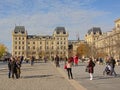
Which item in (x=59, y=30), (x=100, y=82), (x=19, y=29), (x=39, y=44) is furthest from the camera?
(x=39, y=44)

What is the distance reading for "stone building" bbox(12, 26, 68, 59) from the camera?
184625mm

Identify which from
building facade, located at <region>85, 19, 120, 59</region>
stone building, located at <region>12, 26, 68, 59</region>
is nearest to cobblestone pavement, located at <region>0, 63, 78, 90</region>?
building facade, located at <region>85, 19, 120, 59</region>

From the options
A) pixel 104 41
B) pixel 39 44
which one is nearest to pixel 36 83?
pixel 104 41

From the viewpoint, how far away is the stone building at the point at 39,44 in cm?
18462

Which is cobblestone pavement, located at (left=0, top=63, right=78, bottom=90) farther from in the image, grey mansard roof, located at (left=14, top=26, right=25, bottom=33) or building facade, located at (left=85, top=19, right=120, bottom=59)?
grey mansard roof, located at (left=14, top=26, right=25, bottom=33)

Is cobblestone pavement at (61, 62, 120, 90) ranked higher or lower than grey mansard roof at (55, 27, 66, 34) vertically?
lower

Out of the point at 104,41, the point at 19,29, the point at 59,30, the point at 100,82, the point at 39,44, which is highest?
the point at 19,29

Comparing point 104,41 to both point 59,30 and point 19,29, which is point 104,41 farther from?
point 19,29

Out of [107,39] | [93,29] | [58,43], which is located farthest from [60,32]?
[107,39]

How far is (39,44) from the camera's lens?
19238 cm

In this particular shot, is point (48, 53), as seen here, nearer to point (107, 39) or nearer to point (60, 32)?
point (60, 32)

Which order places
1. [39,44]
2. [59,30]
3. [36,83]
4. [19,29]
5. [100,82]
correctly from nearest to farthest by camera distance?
[36,83] → [100,82] → [19,29] → [59,30] → [39,44]

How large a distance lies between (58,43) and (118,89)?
567 ft

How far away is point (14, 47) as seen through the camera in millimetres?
183250
